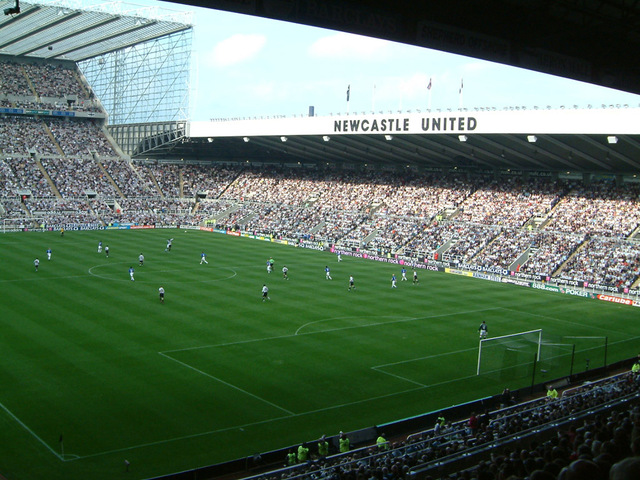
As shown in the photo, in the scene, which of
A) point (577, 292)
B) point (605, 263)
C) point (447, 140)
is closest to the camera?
point (577, 292)

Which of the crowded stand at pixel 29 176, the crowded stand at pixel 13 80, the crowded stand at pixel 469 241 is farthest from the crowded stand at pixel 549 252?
the crowded stand at pixel 13 80

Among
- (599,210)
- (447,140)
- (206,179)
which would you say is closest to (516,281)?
(599,210)

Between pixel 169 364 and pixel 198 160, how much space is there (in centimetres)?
7579

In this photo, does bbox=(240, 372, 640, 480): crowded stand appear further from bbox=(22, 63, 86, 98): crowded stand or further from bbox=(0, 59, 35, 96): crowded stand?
bbox=(22, 63, 86, 98): crowded stand

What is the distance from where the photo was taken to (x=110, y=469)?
1777 cm

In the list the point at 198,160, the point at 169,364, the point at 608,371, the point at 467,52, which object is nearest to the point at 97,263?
the point at 169,364

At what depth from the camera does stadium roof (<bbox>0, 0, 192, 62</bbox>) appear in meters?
64.6

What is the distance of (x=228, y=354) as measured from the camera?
93.9ft

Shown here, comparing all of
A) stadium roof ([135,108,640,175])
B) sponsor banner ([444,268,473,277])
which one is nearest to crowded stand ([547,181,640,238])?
stadium roof ([135,108,640,175])

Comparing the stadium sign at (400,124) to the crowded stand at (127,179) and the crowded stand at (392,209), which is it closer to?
the crowded stand at (392,209)

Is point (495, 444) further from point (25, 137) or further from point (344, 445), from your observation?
point (25, 137)

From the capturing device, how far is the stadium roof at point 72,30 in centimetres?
6456

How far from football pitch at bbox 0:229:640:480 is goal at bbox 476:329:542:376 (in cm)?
10

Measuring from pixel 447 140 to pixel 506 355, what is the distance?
37.2 meters
